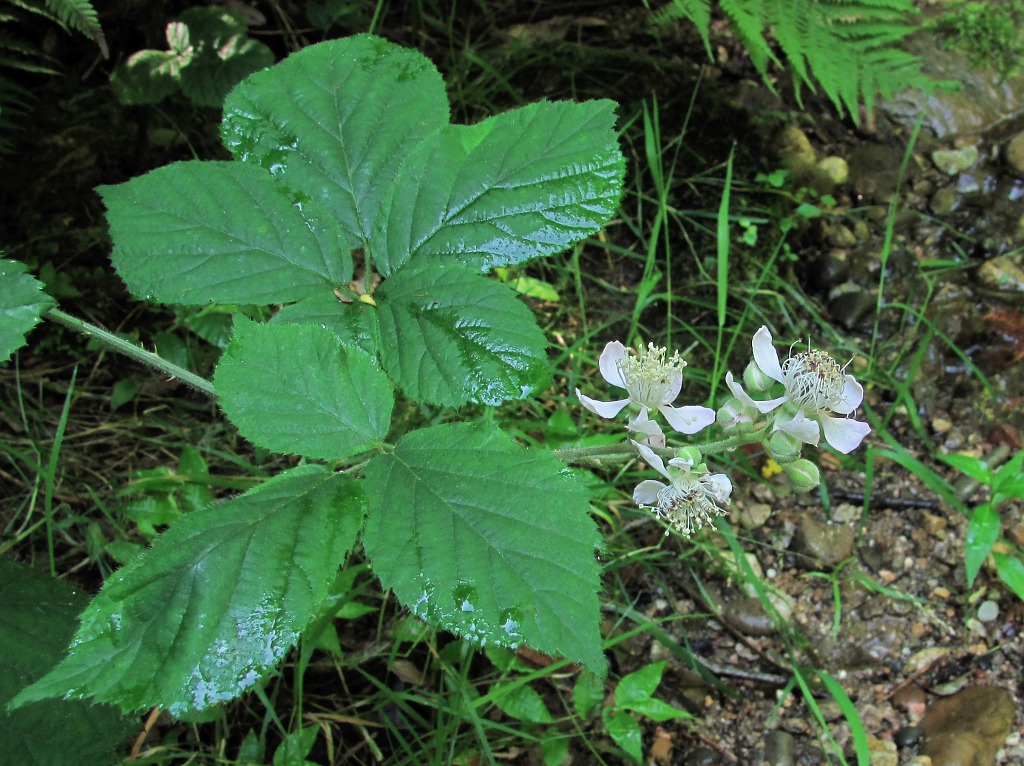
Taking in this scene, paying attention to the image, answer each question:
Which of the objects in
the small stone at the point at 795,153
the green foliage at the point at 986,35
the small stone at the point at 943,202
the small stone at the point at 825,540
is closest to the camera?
the small stone at the point at 825,540

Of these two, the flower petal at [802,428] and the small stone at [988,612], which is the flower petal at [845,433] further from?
the small stone at [988,612]

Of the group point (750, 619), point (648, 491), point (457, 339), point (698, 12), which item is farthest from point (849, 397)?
point (698, 12)

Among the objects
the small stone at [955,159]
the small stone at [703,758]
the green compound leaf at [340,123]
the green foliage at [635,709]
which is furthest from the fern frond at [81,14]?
the small stone at [955,159]

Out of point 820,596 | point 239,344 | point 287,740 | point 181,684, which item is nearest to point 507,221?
point 239,344

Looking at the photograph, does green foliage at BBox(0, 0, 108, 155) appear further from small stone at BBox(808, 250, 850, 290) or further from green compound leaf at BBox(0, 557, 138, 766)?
small stone at BBox(808, 250, 850, 290)

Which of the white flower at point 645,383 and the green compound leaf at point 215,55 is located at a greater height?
the green compound leaf at point 215,55

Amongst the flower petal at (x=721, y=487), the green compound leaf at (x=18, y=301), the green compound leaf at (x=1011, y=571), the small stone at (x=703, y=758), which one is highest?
the green compound leaf at (x=18, y=301)

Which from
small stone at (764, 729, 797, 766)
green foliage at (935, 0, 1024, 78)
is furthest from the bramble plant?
green foliage at (935, 0, 1024, 78)
